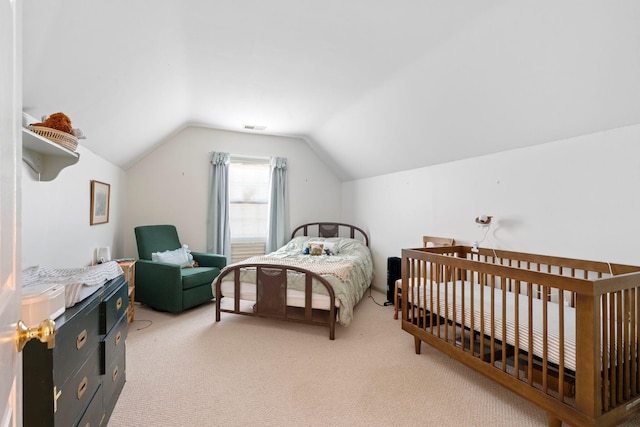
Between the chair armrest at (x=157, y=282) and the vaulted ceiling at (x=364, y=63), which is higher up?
the vaulted ceiling at (x=364, y=63)

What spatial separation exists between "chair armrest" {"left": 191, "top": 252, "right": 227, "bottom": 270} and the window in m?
0.74

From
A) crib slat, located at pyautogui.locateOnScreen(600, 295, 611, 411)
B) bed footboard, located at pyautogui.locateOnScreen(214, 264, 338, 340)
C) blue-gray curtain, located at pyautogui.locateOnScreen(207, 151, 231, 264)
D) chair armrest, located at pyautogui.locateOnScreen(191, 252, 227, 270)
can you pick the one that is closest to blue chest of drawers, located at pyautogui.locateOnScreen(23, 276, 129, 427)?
bed footboard, located at pyautogui.locateOnScreen(214, 264, 338, 340)

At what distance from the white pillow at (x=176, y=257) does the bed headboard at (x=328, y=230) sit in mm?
1700

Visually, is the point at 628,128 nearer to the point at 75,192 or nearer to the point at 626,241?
the point at 626,241

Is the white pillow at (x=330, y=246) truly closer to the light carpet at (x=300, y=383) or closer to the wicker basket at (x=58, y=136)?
the light carpet at (x=300, y=383)

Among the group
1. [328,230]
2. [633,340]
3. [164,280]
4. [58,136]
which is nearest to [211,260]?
[164,280]

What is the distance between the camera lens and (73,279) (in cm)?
146

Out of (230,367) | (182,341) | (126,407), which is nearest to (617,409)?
(230,367)

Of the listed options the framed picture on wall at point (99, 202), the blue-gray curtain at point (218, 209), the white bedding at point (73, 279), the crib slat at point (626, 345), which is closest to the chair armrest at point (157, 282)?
the framed picture on wall at point (99, 202)

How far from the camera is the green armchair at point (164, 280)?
129 inches

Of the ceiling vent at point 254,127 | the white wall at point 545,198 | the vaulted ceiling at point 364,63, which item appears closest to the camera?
the vaulted ceiling at point 364,63

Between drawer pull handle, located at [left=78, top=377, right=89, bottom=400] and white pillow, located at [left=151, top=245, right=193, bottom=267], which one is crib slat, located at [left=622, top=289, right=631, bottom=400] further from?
white pillow, located at [left=151, top=245, right=193, bottom=267]

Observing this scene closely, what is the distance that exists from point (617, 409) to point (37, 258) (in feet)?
10.8

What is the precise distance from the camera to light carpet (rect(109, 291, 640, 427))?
5.69ft
